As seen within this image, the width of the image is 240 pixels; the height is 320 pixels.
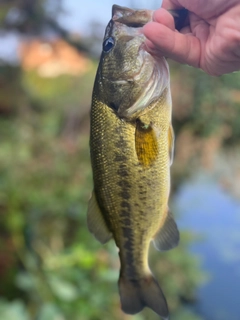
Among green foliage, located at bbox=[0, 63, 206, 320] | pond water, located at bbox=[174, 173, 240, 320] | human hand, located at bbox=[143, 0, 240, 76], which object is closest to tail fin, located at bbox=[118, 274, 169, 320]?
human hand, located at bbox=[143, 0, 240, 76]

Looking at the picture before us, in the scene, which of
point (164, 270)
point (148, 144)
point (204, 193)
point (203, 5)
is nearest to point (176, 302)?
point (164, 270)

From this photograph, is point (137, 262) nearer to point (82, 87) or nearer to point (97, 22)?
point (97, 22)

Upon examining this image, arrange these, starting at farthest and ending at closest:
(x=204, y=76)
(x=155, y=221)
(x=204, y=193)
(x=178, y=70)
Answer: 1. (x=204, y=193)
2. (x=178, y=70)
3. (x=204, y=76)
4. (x=155, y=221)

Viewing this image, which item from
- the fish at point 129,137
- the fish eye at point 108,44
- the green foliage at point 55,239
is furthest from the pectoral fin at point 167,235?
the green foliage at point 55,239

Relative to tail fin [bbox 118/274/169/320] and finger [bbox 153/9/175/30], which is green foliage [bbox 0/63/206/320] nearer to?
tail fin [bbox 118/274/169/320]

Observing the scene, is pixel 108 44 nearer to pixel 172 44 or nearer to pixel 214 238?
pixel 172 44

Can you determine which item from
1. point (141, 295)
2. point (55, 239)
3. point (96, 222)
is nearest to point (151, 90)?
point (96, 222)

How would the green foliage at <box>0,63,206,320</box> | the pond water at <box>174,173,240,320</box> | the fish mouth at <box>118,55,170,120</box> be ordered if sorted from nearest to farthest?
the fish mouth at <box>118,55,170,120</box> < the green foliage at <box>0,63,206,320</box> < the pond water at <box>174,173,240,320</box>
